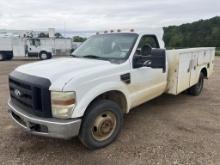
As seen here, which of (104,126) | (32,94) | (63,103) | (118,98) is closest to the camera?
(63,103)

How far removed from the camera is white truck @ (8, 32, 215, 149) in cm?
291

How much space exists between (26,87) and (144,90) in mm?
2076

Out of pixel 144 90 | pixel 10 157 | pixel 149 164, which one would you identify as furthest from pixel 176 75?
pixel 10 157

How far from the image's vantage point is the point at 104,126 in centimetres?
349

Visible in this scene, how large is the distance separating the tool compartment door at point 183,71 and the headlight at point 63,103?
279cm

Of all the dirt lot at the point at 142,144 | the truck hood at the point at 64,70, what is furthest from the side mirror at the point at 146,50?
the dirt lot at the point at 142,144

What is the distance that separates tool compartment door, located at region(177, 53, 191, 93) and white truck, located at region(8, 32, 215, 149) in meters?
0.03

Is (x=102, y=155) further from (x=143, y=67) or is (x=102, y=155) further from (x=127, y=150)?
(x=143, y=67)

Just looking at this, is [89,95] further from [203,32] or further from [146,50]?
[203,32]

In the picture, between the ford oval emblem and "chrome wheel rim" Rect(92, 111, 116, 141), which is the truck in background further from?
"chrome wheel rim" Rect(92, 111, 116, 141)

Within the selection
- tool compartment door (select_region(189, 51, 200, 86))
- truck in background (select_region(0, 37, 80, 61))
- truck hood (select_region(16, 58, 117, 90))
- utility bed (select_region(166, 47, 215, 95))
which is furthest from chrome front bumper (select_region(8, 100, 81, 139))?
truck in background (select_region(0, 37, 80, 61))

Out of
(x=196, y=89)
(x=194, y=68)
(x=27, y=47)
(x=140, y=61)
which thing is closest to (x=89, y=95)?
(x=140, y=61)

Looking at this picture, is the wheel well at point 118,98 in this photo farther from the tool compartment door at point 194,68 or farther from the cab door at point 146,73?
the tool compartment door at point 194,68

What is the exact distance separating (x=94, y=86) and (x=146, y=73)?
1337 millimetres
